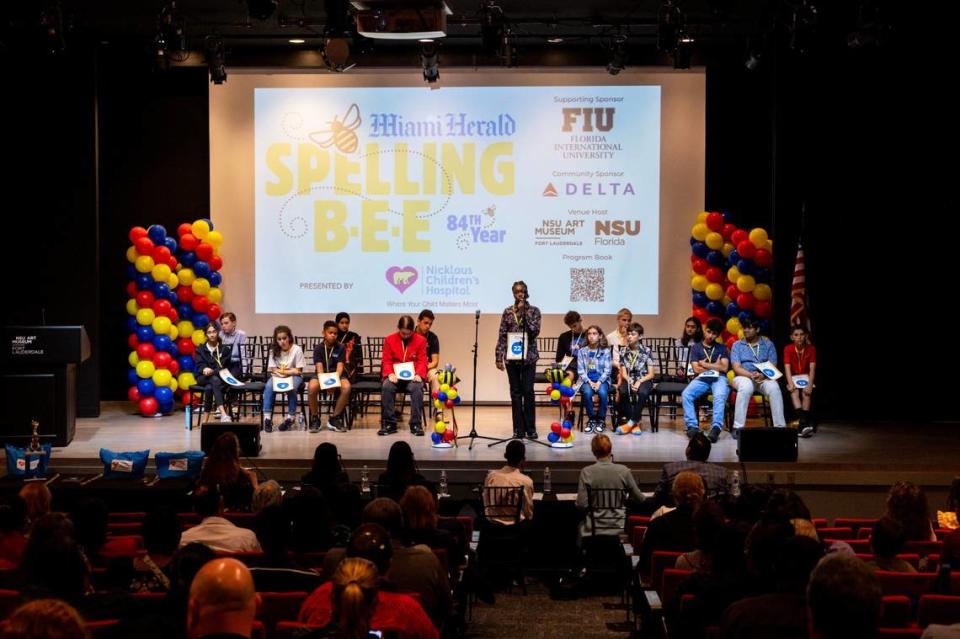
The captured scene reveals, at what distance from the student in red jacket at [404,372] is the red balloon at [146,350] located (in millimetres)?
2544

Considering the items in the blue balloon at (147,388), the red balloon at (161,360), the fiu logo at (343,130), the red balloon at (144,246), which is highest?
the fiu logo at (343,130)

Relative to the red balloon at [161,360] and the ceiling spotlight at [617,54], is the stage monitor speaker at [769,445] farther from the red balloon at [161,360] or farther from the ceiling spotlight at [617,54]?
the red balloon at [161,360]

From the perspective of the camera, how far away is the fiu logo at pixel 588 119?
11.8 meters

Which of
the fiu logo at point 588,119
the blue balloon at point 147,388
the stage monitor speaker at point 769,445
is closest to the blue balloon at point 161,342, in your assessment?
the blue balloon at point 147,388

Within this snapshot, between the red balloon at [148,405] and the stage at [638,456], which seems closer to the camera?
the stage at [638,456]

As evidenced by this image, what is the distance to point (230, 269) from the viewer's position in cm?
1223

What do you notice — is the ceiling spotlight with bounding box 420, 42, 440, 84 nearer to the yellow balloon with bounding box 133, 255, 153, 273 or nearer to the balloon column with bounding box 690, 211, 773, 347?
the balloon column with bounding box 690, 211, 773, 347

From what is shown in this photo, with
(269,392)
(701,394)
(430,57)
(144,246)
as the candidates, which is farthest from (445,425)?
(144,246)

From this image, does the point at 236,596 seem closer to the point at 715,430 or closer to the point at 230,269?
the point at 715,430

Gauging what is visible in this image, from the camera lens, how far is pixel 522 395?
9.83 m

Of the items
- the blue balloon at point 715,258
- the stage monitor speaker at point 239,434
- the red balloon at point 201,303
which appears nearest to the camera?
the stage monitor speaker at point 239,434

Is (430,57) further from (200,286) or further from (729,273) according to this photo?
(729,273)

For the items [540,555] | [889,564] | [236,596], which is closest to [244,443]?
[540,555]

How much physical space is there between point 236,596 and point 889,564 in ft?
9.22
